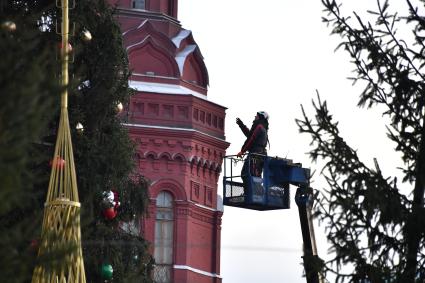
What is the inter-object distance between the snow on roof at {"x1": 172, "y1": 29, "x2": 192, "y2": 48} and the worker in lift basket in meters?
19.5

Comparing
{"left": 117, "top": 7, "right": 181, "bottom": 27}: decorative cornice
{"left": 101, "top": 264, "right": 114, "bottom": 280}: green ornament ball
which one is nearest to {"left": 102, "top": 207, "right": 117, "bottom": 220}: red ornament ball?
{"left": 101, "top": 264, "right": 114, "bottom": 280}: green ornament ball

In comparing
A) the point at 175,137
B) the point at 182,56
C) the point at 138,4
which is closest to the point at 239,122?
the point at 175,137

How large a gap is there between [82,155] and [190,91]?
35287mm

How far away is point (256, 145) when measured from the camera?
33969mm

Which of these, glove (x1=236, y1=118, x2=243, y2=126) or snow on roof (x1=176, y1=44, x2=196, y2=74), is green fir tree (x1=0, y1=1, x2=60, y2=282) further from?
snow on roof (x1=176, y1=44, x2=196, y2=74)

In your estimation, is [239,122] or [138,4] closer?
[239,122]

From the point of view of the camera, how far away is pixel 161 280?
169 ft

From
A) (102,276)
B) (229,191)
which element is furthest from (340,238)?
(229,191)

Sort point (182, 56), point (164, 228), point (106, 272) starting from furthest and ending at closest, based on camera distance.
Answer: point (182, 56), point (164, 228), point (106, 272)

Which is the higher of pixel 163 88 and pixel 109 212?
pixel 163 88

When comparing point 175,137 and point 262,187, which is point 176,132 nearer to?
point 175,137

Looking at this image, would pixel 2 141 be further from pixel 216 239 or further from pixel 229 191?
pixel 216 239

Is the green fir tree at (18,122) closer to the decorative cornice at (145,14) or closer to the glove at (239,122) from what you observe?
the glove at (239,122)

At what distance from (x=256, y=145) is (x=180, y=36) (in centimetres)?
2298
